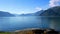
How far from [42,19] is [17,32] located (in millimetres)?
884

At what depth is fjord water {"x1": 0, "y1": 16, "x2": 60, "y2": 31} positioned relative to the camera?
316 centimetres

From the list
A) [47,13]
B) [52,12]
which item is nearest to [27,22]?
[47,13]

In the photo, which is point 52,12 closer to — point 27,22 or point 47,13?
point 47,13

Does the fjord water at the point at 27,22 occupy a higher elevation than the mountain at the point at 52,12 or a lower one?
lower

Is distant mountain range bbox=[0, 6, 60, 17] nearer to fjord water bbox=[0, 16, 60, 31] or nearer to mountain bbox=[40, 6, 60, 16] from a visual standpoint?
mountain bbox=[40, 6, 60, 16]

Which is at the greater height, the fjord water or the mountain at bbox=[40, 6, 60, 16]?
the mountain at bbox=[40, 6, 60, 16]

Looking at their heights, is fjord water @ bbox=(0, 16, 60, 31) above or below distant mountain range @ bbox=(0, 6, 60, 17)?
below

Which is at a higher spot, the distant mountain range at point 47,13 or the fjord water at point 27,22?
the distant mountain range at point 47,13

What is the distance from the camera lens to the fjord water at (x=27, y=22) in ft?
10.4

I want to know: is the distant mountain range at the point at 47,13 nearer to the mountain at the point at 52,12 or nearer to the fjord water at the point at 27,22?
the mountain at the point at 52,12

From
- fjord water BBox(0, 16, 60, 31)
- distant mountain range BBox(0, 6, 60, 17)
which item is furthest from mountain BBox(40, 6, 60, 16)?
fjord water BBox(0, 16, 60, 31)

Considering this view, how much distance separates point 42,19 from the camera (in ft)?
10.4

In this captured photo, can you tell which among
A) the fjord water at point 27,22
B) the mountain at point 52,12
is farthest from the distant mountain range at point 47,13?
the fjord water at point 27,22

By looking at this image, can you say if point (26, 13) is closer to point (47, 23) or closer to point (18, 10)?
point (18, 10)
